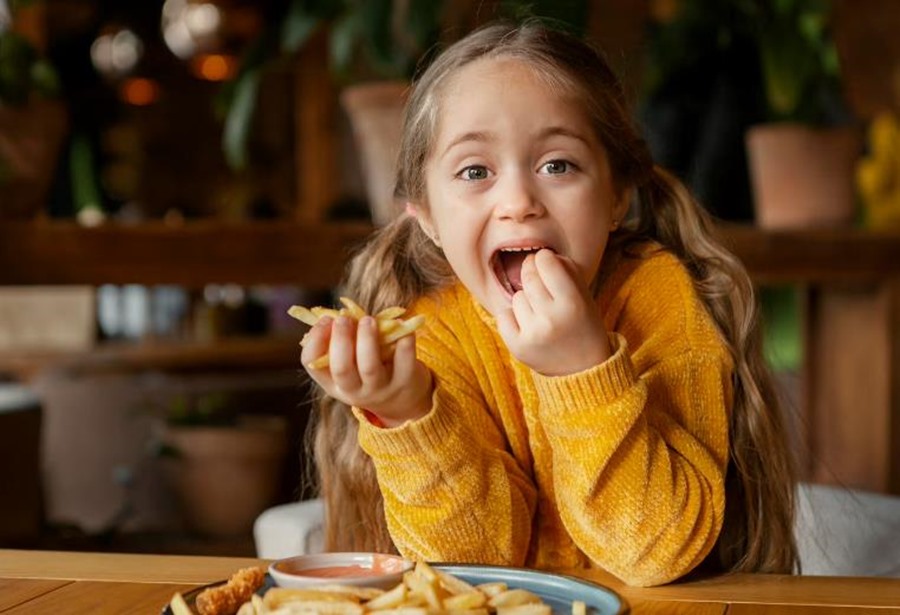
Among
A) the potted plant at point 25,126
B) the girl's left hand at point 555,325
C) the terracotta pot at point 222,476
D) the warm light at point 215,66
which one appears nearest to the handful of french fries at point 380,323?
the girl's left hand at point 555,325

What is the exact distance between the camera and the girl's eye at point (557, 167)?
47.6 inches

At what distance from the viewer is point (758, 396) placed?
1.28m

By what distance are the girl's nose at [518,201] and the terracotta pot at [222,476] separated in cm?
233

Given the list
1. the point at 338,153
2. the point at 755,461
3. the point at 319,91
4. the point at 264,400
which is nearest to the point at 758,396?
the point at 755,461

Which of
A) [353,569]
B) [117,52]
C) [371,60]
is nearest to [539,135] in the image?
[353,569]

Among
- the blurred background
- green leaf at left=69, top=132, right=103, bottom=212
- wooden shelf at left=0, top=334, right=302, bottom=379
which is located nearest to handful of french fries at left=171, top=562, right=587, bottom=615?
the blurred background

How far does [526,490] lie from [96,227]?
127 cm

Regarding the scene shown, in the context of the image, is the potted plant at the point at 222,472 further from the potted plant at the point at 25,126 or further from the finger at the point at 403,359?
the finger at the point at 403,359

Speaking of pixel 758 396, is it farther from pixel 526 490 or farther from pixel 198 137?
pixel 198 137

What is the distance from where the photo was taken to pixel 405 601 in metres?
0.80

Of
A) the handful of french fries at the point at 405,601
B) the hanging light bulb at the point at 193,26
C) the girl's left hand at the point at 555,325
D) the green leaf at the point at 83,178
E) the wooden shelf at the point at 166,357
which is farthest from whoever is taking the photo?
the hanging light bulb at the point at 193,26

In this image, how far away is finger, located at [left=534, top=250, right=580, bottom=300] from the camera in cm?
106

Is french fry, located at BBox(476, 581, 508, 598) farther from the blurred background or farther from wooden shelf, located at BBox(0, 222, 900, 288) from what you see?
wooden shelf, located at BBox(0, 222, 900, 288)

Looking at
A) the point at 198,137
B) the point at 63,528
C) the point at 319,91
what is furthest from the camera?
the point at 198,137
